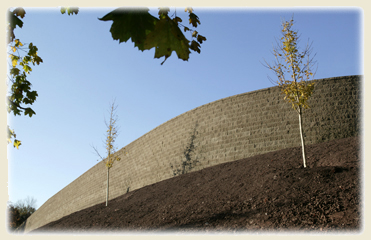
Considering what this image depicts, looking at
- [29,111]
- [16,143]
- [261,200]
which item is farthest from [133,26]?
[261,200]

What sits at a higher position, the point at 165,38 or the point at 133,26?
the point at 133,26

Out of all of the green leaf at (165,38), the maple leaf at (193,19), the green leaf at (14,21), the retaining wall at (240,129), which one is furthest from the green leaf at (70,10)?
the retaining wall at (240,129)

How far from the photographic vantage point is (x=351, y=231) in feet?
17.2

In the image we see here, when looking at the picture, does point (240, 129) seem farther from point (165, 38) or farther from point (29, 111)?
point (165, 38)

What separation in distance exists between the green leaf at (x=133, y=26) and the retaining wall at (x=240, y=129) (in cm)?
1035

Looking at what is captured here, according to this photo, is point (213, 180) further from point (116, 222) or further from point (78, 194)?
point (78, 194)

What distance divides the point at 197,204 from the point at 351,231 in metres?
4.20

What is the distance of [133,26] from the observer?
245 centimetres

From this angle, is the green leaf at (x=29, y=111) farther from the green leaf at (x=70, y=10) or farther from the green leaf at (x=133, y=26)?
the green leaf at (x=133, y=26)

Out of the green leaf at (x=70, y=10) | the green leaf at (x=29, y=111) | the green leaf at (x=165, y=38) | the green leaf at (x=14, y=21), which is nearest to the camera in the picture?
the green leaf at (x=165, y=38)

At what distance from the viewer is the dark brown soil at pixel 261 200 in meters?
6.05

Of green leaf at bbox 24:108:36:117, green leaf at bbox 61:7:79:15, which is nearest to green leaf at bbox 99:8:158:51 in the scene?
green leaf at bbox 61:7:79:15

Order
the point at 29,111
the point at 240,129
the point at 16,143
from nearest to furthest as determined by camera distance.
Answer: the point at 29,111 → the point at 16,143 → the point at 240,129

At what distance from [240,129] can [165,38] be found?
426 inches
